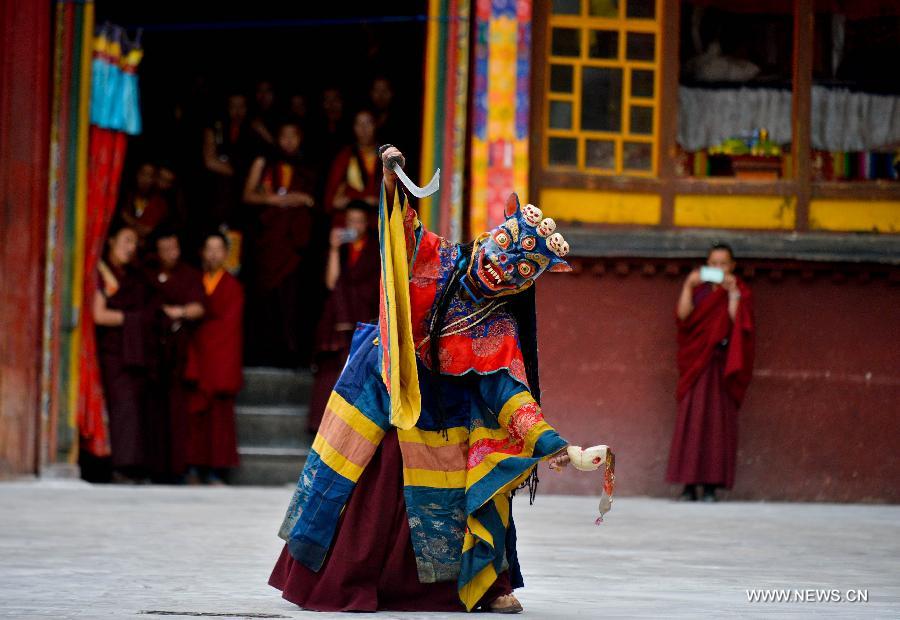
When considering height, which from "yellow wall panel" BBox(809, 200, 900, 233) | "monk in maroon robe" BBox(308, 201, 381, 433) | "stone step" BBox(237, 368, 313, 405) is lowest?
"stone step" BBox(237, 368, 313, 405)

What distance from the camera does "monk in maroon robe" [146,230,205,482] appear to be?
38.7 ft

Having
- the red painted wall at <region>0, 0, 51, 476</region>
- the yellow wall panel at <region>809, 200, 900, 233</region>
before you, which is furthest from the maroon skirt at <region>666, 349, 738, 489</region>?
the red painted wall at <region>0, 0, 51, 476</region>

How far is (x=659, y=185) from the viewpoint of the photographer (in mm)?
11656

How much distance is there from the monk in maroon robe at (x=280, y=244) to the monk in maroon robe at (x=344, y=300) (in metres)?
0.75

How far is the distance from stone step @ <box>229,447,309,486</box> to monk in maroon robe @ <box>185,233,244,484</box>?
0.13 metres

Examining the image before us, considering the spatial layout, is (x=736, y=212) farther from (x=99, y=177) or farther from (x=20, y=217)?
(x=20, y=217)

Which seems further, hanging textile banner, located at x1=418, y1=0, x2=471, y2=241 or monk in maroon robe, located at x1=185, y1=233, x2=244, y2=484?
monk in maroon robe, located at x1=185, y1=233, x2=244, y2=484

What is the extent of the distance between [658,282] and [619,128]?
44.1 inches

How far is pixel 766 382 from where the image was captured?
37.6 feet

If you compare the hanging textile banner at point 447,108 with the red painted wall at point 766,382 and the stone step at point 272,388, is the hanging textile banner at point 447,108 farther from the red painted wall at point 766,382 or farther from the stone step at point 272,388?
the stone step at point 272,388

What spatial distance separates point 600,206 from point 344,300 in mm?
1973

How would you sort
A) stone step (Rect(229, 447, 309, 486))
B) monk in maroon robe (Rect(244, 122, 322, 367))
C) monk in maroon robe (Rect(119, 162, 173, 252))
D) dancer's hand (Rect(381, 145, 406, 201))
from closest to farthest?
dancer's hand (Rect(381, 145, 406, 201)) < stone step (Rect(229, 447, 309, 486)) < monk in maroon robe (Rect(119, 162, 173, 252)) < monk in maroon robe (Rect(244, 122, 322, 367))

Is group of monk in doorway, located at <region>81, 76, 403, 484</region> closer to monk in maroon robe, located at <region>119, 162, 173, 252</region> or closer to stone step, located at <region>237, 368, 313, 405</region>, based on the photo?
monk in maroon robe, located at <region>119, 162, 173, 252</region>

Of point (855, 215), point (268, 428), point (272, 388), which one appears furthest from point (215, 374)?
point (855, 215)
